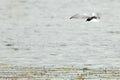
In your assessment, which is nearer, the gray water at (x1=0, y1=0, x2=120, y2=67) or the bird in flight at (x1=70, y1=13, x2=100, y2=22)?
the gray water at (x1=0, y1=0, x2=120, y2=67)

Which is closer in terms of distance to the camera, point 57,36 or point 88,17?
point 57,36

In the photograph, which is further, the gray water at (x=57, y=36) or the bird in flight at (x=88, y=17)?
the bird in flight at (x=88, y=17)

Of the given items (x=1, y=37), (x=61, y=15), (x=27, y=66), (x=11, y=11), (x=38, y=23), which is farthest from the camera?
(x=11, y=11)

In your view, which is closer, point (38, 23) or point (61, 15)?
point (38, 23)

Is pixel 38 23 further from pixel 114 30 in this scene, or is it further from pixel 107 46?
pixel 107 46

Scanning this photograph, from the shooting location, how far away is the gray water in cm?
2472

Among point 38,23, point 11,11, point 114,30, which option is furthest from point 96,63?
point 11,11

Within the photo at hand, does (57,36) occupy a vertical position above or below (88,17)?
below

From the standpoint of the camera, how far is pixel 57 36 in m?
33.2

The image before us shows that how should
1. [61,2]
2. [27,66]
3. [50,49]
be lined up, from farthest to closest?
[61,2] < [50,49] < [27,66]

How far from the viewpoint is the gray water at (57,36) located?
24.7 metres

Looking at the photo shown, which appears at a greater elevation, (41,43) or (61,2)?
(61,2)

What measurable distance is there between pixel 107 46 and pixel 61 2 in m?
31.0

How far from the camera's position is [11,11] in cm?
5034
